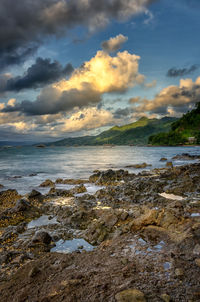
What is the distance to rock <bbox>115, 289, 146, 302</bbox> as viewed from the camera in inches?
166

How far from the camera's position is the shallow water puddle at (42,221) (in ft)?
35.4

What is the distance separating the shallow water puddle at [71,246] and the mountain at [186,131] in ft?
558

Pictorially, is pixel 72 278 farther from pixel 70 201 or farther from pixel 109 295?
pixel 70 201

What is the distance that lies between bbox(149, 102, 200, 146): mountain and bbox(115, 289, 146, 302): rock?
173m

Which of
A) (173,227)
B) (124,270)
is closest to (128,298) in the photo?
(124,270)

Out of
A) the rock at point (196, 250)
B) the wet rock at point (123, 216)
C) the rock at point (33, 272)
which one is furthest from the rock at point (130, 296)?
the wet rock at point (123, 216)

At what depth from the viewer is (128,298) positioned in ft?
14.0

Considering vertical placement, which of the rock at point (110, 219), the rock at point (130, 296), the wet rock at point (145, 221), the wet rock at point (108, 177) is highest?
the rock at point (130, 296)

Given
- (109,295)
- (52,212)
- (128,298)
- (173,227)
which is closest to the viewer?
(128,298)

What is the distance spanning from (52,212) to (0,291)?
7635mm

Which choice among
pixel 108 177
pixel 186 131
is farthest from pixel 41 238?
pixel 186 131

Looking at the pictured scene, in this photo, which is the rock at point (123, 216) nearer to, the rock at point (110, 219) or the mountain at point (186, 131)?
the rock at point (110, 219)

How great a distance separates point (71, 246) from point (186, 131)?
184263 millimetres

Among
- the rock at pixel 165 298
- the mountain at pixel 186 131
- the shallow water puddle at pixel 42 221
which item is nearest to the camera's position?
the rock at pixel 165 298
